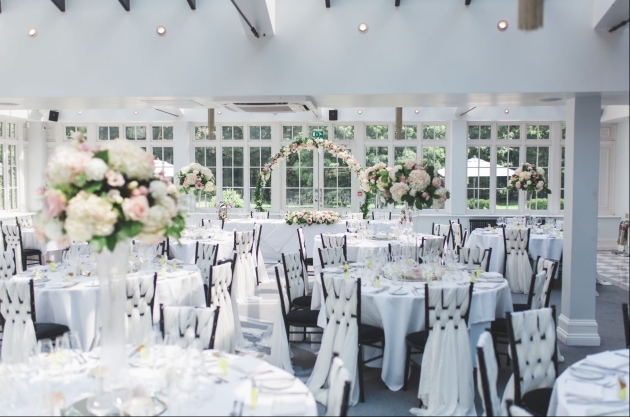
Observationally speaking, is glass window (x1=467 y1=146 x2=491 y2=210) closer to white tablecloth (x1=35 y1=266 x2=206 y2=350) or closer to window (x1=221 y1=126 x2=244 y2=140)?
window (x1=221 y1=126 x2=244 y2=140)

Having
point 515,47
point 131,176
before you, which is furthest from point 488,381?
point 515,47

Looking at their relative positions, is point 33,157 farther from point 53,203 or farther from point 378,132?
point 53,203

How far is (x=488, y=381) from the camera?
3.08 metres

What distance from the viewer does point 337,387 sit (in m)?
2.77

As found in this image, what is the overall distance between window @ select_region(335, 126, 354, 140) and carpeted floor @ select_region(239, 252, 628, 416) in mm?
5676

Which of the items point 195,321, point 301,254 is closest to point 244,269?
point 301,254

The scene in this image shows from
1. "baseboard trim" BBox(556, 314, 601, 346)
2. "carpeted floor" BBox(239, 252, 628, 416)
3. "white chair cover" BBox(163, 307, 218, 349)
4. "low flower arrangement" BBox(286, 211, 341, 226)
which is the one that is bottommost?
"carpeted floor" BBox(239, 252, 628, 416)

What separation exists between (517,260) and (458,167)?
4806 mm

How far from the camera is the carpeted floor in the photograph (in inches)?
192

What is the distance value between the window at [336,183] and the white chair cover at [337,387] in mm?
11723

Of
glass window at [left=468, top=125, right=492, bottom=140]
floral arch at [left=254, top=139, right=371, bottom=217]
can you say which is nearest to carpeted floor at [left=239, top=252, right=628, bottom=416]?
floral arch at [left=254, top=139, right=371, bottom=217]

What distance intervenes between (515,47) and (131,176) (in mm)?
4920

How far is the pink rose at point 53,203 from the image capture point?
2658mm

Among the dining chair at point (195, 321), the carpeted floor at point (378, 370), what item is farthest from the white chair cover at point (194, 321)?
the carpeted floor at point (378, 370)
